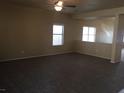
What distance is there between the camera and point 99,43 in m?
7.22

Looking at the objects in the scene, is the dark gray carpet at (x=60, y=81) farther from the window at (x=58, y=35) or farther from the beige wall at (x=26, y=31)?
the window at (x=58, y=35)

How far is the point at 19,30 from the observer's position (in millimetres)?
6141

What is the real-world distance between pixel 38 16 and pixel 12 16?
1368 mm

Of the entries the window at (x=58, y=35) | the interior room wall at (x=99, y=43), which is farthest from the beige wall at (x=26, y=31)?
the interior room wall at (x=99, y=43)

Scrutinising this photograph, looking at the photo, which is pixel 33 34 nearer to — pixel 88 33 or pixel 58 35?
pixel 58 35

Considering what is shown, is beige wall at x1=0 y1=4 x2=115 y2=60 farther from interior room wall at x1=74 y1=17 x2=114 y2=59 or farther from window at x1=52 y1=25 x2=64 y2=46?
window at x1=52 y1=25 x2=64 y2=46

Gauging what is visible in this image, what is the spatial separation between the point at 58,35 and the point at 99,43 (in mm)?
2473

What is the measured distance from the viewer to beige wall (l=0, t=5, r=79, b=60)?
5.73 meters

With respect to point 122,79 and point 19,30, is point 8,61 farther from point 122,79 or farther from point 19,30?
point 122,79

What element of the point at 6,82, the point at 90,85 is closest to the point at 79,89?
the point at 90,85

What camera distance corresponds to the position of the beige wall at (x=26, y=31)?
5.73m

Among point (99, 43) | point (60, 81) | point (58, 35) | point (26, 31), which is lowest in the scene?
point (60, 81)

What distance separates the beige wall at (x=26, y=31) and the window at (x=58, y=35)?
0.27 metres

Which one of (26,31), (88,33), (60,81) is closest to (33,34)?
(26,31)
